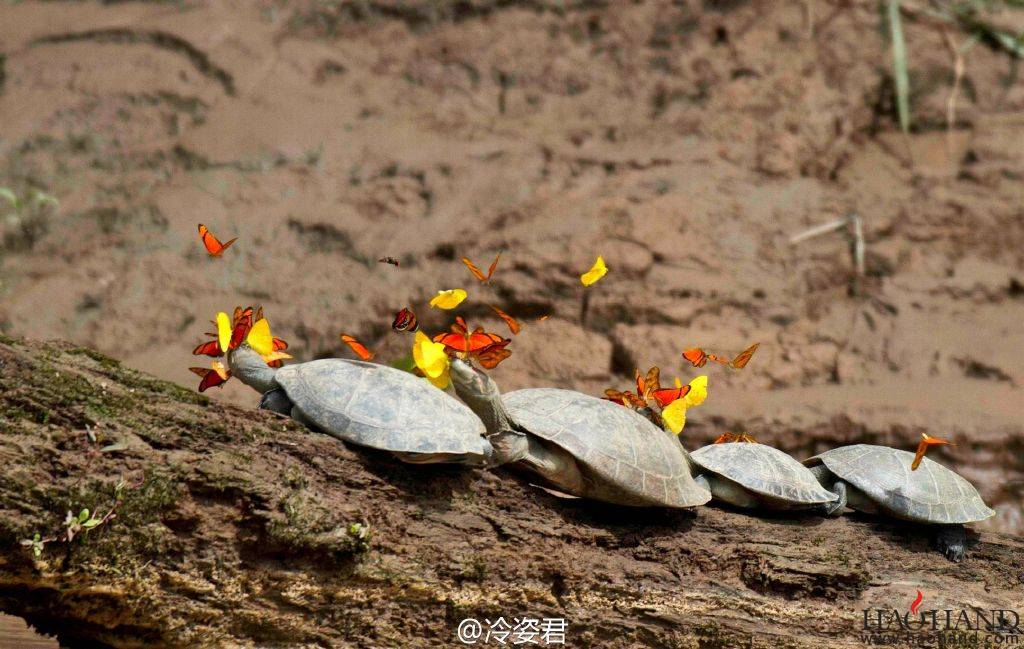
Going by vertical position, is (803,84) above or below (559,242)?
above

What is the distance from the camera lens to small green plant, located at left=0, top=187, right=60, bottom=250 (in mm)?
6102

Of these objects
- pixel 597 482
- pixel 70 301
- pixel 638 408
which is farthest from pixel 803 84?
pixel 70 301

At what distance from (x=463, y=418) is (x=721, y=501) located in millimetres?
1052

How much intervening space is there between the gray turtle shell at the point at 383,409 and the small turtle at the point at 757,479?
872 millimetres

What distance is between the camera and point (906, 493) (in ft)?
10.5

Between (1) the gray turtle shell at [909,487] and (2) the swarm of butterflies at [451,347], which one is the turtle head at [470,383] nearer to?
(2) the swarm of butterflies at [451,347]

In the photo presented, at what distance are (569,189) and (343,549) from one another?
378cm

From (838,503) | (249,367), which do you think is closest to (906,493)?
(838,503)

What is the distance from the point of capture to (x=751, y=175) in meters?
6.09

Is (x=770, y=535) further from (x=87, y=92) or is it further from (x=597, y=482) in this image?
(x=87, y=92)

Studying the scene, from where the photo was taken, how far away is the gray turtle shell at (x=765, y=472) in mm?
3066

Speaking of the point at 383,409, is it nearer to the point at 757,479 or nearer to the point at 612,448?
the point at 612,448

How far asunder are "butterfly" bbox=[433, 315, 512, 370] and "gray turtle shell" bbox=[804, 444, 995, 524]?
4.46ft

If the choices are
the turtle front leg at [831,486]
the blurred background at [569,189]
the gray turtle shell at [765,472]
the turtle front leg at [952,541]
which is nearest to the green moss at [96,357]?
the gray turtle shell at [765,472]
